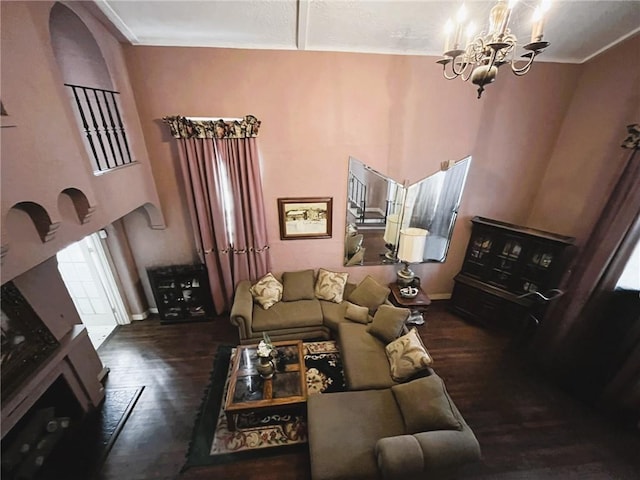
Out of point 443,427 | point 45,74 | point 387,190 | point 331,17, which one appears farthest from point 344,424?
point 331,17

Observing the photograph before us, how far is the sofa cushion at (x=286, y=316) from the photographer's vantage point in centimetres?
327

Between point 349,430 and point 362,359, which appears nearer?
point 349,430

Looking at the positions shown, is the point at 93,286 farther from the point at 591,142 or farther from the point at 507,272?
the point at 591,142

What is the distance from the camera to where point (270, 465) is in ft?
7.37

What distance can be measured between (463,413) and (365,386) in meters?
1.10

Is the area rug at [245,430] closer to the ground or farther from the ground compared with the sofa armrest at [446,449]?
closer to the ground

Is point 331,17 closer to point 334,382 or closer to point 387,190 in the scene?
point 387,190

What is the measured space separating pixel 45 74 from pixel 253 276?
9.00ft

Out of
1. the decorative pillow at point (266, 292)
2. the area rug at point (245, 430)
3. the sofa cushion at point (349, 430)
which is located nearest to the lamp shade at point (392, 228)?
the decorative pillow at point (266, 292)

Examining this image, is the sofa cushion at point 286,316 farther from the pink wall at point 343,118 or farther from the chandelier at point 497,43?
the chandelier at point 497,43

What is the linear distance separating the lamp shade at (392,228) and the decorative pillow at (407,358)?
1.52 metres

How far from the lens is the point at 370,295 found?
3.48m

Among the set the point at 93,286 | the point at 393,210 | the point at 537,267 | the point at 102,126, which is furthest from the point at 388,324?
the point at 93,286

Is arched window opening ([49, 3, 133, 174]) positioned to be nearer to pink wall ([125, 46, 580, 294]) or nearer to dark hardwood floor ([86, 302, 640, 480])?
pink wall ([125, 46, 580, 294])
